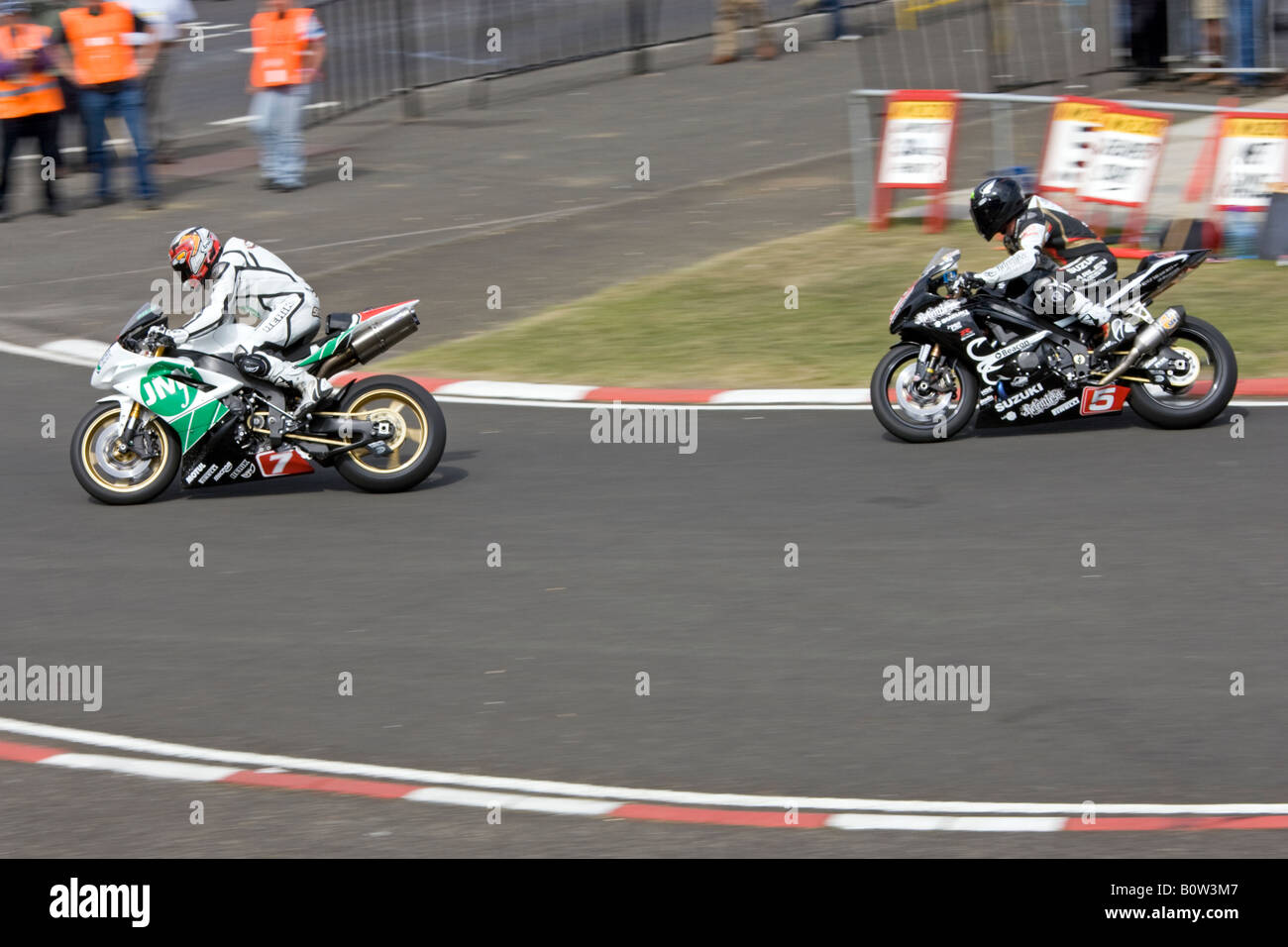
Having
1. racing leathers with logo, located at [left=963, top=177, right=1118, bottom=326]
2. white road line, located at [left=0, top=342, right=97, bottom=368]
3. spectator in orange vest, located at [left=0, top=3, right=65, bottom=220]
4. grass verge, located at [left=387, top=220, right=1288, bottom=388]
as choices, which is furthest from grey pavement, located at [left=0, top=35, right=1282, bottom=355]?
racing leathers with logo, located at [left=963, top=177, right=1118, bottom=326]

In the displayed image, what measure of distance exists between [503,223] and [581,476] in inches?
328

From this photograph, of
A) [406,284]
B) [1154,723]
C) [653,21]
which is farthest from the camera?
[653,21]

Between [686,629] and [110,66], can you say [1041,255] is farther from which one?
[110,66]

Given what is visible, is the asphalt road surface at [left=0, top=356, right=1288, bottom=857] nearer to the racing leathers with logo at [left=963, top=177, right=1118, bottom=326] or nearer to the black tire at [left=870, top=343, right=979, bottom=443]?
the black tire at [left=870, top=343, right=979, bottom=443]

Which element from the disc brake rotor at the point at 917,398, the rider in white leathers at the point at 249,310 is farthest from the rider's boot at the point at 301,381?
the disc brake rotor at the point at 917,398

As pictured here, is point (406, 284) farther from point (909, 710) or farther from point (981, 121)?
point (909, 710)

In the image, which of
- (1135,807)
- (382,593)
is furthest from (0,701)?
(1135,807)

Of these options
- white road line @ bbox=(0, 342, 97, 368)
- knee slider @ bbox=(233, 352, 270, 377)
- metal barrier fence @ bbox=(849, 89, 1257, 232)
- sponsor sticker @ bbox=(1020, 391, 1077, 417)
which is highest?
metal barrier fence @ bbox=(849, 89, 1257, 232)

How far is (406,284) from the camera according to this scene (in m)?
17.1

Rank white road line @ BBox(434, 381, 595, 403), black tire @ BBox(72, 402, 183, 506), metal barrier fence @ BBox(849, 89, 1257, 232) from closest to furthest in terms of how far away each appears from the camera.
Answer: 1. black tire @ BBox(72, 402, 183, 506)
2. white road line @ BBox(434, 381, 595, 403)
3. metal barrier fence @ BBox(849, 89, 1257, 232)

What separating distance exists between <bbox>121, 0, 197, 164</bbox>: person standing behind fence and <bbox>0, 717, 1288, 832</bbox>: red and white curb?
1390 cm

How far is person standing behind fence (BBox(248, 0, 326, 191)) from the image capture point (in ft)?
64.4

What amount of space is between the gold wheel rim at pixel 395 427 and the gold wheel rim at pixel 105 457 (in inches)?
47.0

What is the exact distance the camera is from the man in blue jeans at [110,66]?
19406mm
